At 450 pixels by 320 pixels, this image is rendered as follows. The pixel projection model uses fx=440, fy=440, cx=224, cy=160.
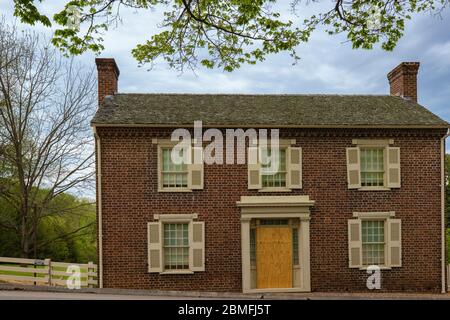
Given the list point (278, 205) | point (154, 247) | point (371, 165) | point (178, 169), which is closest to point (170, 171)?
point (178, 169)

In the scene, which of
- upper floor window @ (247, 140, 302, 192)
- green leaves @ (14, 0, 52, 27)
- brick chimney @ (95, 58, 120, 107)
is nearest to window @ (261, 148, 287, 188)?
upper floor window @ (247, 140, 302, 192)

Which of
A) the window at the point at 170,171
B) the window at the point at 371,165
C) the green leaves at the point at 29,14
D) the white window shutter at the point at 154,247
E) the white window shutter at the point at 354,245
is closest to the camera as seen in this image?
the green leaves at the point at 29,14

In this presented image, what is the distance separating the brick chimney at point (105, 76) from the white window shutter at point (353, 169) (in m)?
9.61

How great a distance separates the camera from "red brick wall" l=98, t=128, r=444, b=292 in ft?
50.3

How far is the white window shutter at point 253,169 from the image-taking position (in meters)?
15.8

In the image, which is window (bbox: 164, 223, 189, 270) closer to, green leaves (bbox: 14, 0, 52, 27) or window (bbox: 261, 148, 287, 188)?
window (bbox: 261, 148, 287, 188)

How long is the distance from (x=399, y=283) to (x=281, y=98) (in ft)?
27.9

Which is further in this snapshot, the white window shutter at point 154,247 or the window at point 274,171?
the window at point 274,171

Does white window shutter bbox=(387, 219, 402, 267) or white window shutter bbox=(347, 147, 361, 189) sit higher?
white window shutter bbox=(347, 147, 361, 189)

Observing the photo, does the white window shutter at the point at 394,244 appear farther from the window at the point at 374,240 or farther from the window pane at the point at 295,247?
the window pane at the point at 295,247

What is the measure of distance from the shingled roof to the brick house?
10 cm

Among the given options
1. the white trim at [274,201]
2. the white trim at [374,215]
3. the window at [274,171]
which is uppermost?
the window at [274,171]

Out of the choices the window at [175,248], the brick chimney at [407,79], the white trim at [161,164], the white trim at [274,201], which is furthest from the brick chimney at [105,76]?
the brick chimney at [407,79]

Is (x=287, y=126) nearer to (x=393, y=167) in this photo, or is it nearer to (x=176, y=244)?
(x=393, y=167)
